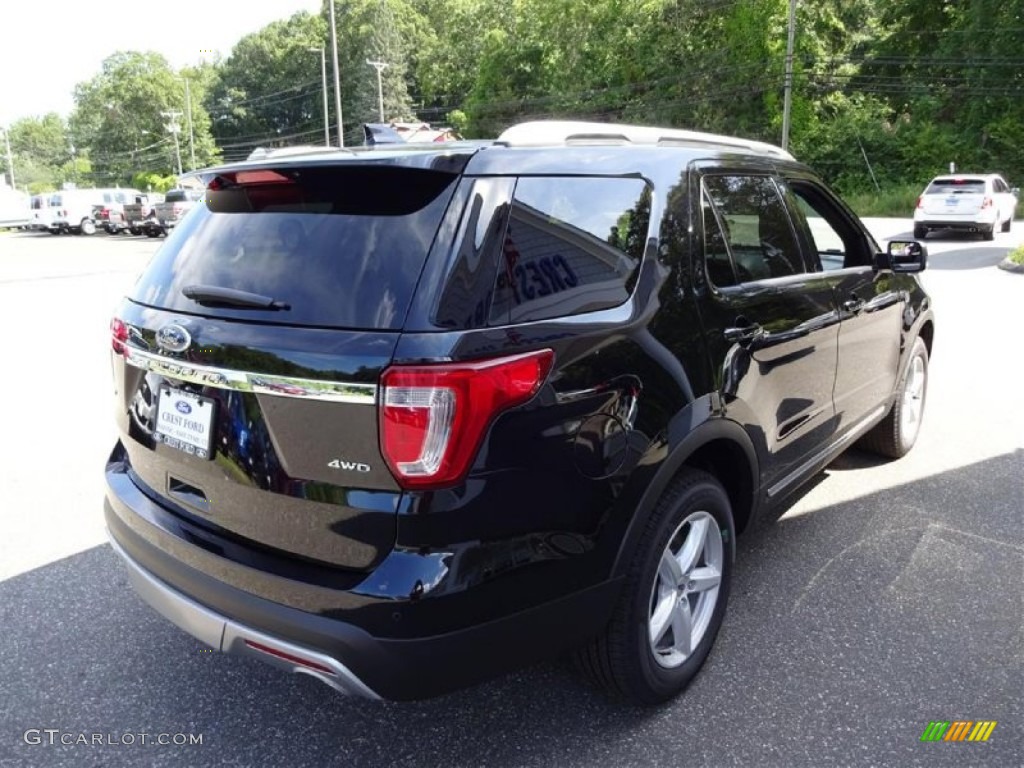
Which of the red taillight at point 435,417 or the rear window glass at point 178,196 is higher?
the red taillight at point 435,417

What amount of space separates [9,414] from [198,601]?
481 cm

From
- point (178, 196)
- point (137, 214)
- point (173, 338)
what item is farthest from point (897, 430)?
point (137, 214)

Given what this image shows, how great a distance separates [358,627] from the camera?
191 cm

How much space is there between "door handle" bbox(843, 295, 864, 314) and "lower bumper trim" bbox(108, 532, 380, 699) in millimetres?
2806

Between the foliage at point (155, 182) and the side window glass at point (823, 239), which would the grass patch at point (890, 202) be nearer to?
the side window glass at point (823, 239)

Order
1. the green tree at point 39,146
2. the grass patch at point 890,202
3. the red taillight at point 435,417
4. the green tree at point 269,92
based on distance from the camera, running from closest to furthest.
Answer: the red taillight at point 435,417 → the grass patch at point 890,202 → the green tree at point 269,92 → the green tree at point 39,146

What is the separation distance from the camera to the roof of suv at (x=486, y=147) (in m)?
2.09

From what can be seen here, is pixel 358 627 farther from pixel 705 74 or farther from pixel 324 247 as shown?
pixel 705 74

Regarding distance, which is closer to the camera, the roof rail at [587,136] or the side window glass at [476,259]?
the side window glass at [476,259]

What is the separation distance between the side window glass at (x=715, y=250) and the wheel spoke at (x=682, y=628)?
1.10 meters

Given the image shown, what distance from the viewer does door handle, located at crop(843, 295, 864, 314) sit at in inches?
144

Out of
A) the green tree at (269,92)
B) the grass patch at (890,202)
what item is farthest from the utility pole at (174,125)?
the grass patch at (890,202)

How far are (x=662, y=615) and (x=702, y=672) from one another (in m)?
0.40

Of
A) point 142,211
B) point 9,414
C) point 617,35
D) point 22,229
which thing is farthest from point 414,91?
point 9,414
